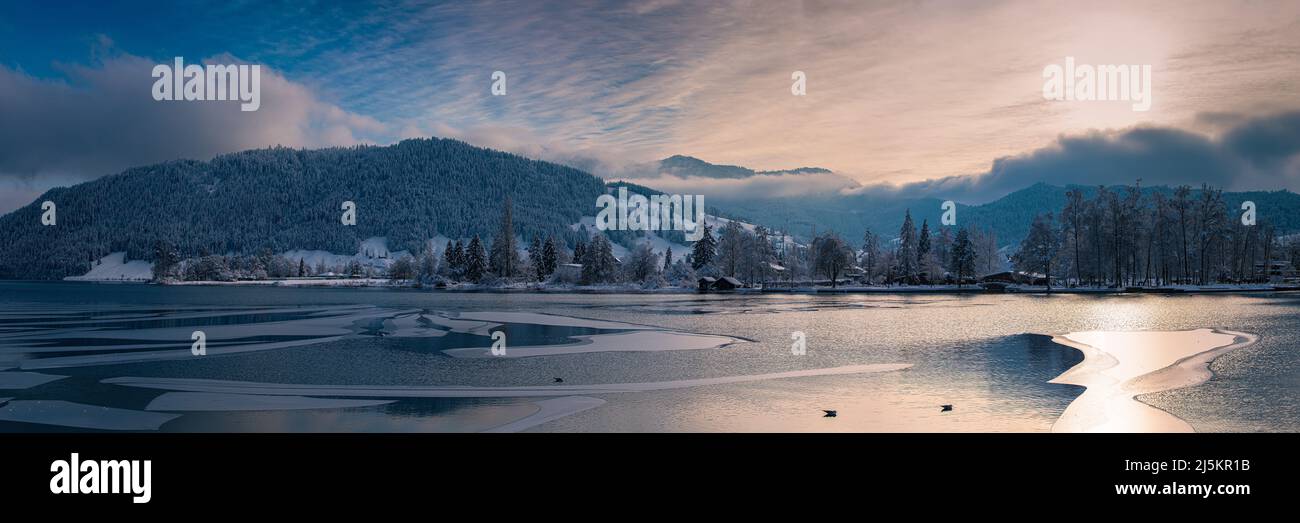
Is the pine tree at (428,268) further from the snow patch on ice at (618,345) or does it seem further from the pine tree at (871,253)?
the snow patch on ice at (618,345)

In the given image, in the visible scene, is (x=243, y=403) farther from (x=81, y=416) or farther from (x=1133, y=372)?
(x=1133, y=372)

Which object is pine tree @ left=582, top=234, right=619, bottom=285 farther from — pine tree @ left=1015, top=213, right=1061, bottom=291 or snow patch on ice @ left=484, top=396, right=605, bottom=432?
snow patch on ice @ left=484, top=396, right=605, bottom=432

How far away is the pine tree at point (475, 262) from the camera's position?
14975 cm

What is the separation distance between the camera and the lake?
15234mm

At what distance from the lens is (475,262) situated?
494 feet

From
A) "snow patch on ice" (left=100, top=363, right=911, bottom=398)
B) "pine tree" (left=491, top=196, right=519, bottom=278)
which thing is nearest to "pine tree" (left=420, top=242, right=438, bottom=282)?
"pine tree" (left=491, top=196, right=519, bottom=278)

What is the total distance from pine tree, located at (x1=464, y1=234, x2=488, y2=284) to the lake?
109362mm

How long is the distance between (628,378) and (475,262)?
134 metres

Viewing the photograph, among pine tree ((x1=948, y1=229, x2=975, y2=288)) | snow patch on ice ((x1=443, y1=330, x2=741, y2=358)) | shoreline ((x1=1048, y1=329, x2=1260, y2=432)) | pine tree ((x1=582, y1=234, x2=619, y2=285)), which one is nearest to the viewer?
shoreline ((x1=1048, y1=329, x2=1260, y2=432))
